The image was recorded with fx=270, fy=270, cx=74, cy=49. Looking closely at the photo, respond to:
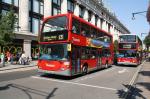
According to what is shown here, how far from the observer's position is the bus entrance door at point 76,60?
1605 centimetres

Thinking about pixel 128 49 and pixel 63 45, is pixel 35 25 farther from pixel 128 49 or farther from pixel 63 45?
pixel 63 45

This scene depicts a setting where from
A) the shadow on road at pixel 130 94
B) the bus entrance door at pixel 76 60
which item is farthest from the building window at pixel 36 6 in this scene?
the shadow on road at pixel 130 94

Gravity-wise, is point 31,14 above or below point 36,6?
below

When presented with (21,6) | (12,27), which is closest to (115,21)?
(21,6)

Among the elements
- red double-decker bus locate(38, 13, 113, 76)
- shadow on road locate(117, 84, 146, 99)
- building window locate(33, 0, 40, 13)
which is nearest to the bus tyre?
red double-decker bus locate(38, 13, 113, 76)

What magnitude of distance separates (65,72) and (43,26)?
128 inches

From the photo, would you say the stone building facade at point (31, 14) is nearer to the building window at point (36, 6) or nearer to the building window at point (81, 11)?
the building window at point (36, 6)

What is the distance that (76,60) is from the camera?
1652 cm

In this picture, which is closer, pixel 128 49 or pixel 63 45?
pixel 63 45

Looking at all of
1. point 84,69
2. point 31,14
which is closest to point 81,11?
point 31,14

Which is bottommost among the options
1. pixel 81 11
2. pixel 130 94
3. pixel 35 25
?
pixel 130 94

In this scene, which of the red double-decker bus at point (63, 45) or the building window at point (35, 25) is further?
the building window at point (35, 25)

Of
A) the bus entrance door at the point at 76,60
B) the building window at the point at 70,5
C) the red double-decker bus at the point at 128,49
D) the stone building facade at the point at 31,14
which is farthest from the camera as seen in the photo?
the building window at the point at 70,5

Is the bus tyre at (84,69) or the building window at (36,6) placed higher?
the building window at (36,6)
